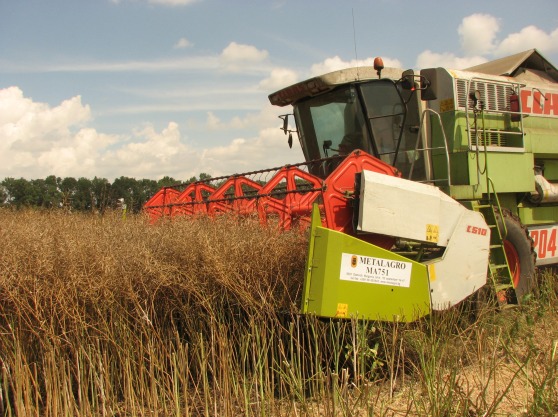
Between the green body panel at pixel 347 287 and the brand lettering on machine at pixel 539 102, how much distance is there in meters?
2.90

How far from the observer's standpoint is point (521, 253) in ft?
15.5

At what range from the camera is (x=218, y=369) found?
337 centimetres

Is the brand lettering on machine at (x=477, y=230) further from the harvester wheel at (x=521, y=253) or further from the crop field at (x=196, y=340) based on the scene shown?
the harvester wheel at (x=521, y=253)

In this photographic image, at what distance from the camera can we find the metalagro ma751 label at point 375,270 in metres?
3.21

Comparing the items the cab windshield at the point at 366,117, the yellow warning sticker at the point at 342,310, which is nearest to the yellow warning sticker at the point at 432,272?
the yellow warning sticker at the point at 342,310

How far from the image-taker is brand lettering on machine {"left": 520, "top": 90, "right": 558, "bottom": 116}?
18.1ft

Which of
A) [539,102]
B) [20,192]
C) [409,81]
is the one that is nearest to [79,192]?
[20,192]

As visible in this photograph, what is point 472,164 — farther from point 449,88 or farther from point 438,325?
point 438,325

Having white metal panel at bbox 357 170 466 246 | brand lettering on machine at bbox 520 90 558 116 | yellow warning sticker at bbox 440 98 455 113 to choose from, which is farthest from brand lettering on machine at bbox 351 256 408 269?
brand lettering on machine at bbox 520 90 558 116

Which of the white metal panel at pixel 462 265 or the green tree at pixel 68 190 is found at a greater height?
the green tree at pixel 68 190

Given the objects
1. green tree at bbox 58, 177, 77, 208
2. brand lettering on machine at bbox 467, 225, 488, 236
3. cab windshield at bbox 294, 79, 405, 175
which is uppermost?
cab windshield at bbox 294, 79, 405, 175

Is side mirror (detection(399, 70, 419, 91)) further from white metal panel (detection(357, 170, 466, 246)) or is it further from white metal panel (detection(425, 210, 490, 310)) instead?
white metal panel (detection(425, 210, 490, 310))

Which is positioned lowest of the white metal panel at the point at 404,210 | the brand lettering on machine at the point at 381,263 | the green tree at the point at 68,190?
the brand lettering on machine at the point at 381,263

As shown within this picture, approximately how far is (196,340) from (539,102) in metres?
4.24
